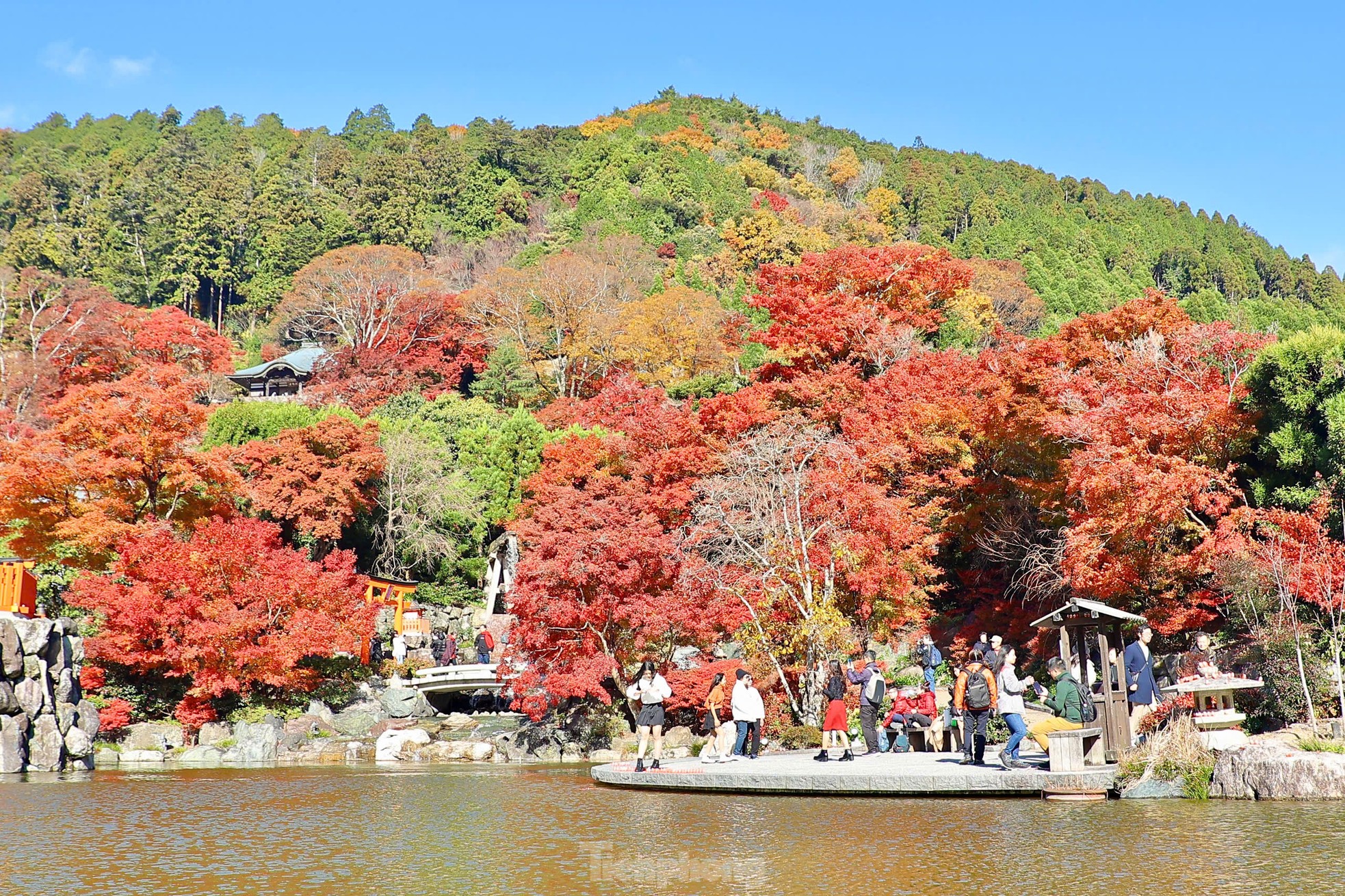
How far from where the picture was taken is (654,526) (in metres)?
20.8

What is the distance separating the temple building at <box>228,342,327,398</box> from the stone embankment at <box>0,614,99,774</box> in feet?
90.5

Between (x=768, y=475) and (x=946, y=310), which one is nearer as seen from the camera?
(x=768, y=475)

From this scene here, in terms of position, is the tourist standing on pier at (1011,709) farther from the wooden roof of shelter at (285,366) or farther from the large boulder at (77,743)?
the wooden roof of shelter at (285,366)

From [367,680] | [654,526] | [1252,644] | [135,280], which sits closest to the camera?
[1252,644]

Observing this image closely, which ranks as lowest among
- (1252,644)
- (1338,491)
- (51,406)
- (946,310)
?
(1252,644)

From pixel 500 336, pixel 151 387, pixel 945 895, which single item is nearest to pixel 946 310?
pixel 500 336

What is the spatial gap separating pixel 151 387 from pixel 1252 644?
23012 mm

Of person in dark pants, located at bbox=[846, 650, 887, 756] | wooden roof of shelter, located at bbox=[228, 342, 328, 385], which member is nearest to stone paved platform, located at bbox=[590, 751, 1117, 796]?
person in dark pants, located at bbox=[846, 650, 887, 756]

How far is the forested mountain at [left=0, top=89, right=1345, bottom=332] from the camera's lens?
202 feet

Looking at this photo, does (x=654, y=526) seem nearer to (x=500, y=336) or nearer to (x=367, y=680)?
(x=367, y=680)

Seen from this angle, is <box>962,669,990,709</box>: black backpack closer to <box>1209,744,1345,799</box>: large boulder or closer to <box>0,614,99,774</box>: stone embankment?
<box>1209,744,1345,799</box>: large boulder

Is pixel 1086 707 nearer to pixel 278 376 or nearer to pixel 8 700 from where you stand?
pixel 8 700

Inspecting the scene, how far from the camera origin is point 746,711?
14.4 metres

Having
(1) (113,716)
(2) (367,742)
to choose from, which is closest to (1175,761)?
(2) (367,742)
